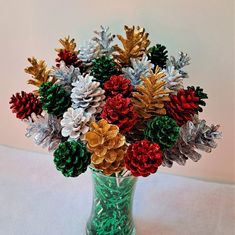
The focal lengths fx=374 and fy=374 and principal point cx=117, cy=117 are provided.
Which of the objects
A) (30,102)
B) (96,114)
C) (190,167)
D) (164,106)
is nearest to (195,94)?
(164,106)

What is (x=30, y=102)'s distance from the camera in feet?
2.08

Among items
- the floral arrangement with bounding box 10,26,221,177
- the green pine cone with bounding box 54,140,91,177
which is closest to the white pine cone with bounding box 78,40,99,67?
the floral arrangement with bounding box 10,26,221,177

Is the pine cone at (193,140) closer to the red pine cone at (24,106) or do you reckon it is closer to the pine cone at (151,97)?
the pine cone at (151,97)

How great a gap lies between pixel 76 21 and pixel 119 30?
110 mm

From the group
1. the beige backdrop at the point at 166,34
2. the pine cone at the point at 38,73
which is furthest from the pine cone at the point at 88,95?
the beige backdrop at the point at 166,34

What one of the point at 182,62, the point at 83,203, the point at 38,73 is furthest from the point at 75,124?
the point at 83,203

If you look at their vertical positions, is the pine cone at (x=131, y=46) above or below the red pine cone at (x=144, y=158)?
above

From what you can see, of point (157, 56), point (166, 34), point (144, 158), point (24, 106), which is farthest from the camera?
point (166, 34)

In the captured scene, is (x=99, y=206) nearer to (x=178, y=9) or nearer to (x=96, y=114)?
(x=96, y=114)

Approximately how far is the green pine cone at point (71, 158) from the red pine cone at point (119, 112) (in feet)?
0.20

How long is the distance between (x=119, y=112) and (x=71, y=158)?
97 millimetres

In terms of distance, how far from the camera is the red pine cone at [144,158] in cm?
53

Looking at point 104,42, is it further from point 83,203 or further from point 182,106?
point 83,203

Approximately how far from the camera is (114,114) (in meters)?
0.55
